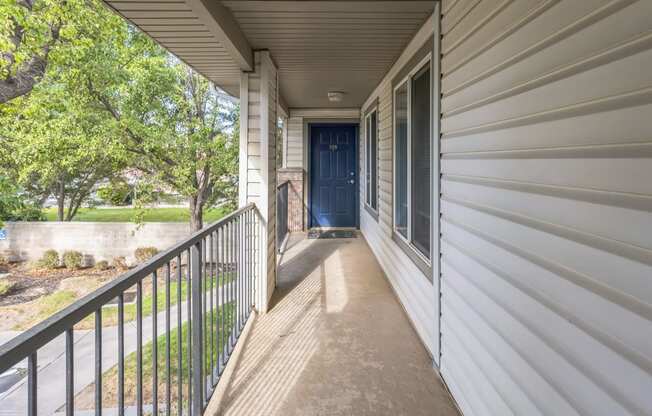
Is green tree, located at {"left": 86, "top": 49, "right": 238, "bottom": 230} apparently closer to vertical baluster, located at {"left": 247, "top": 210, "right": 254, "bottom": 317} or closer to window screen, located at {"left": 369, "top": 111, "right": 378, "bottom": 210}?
window screen, located at {"left": 369, "top": 111, "right": 378, "bottom": 210}

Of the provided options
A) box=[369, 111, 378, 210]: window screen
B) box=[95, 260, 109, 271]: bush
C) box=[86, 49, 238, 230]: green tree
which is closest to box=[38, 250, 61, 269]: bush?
box=[95, 260, 109, 271]: bush

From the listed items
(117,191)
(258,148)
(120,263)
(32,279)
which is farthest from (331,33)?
(32,279)

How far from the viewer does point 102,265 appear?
891 cm

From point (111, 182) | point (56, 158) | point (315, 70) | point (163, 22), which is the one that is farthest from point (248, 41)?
point (111, 182)

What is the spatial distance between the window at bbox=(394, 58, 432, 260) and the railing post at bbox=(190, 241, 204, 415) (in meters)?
1.64

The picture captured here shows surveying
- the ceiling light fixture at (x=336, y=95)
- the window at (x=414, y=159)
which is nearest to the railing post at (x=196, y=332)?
the window at (x=414, y=159)

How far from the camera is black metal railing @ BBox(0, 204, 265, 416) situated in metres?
0.88

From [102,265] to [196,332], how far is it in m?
8.58

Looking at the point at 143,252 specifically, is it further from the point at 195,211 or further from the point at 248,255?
the point at 248,255

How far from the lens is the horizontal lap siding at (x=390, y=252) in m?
2.61

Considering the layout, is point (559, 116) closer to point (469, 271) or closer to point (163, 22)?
point (469, 271)

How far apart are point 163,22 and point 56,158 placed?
6660mm

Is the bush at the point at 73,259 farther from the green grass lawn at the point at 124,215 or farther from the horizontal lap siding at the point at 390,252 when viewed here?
the horizontal lap siding at the point at 390,252

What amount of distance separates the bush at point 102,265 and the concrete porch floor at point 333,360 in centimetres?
692
